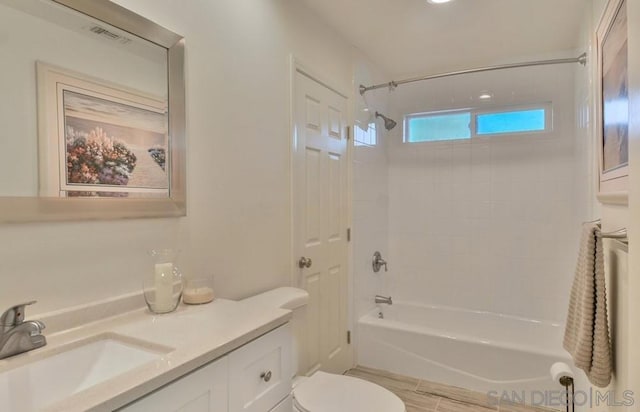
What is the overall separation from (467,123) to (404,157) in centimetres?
64

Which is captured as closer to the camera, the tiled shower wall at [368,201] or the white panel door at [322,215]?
the white panel door at [322,215]

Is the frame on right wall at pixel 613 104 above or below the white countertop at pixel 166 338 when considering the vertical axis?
above

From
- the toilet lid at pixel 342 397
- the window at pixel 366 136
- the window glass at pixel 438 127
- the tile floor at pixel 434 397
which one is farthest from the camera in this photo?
the window glass at pixel 438 127

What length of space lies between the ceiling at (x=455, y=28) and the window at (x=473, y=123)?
1.41 ft

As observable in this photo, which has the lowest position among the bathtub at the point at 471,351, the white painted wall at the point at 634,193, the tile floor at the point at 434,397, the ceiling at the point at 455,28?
the tile floor at the point at 434,397

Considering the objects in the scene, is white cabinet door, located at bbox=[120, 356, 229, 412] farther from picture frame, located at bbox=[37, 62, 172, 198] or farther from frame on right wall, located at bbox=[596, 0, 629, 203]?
frame on right wall, located at bbox=[596, 0, 629, 203]

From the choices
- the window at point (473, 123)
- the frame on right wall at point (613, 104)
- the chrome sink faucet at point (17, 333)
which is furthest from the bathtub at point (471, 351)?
the chrome sink faucet at point (17, 333)

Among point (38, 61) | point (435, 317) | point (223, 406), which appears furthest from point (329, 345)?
point (38, 61)

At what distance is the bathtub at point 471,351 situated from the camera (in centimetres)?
240

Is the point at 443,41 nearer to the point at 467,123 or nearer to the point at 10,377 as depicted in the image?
the point at 467,123

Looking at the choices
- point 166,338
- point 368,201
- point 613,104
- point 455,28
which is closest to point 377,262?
point 368,201

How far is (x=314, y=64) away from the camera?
2.36 meters

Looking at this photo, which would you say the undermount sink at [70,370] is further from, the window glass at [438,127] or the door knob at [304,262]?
the window glass at [438,127]

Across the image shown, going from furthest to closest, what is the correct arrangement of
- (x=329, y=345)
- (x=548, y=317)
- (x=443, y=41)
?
(x=548, y=317) < (x=443, y=41) < (x=329, y=345)
